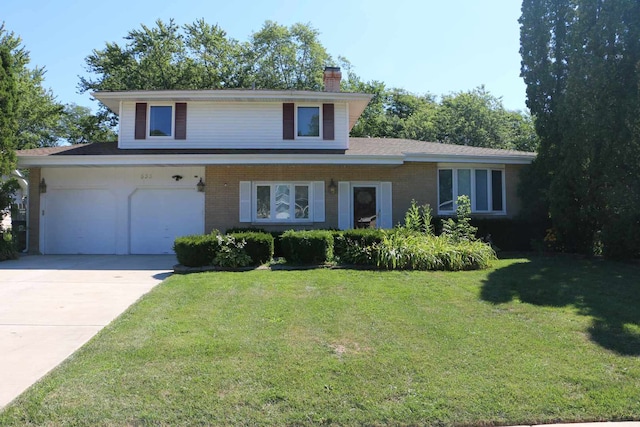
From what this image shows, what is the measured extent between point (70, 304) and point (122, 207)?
8101 mm

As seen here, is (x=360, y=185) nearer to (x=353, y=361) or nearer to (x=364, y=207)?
(x=364, y=207)

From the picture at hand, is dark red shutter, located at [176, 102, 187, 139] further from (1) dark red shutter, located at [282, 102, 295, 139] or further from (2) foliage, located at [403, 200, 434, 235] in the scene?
(2) foliage, located at [403, 200, 434, 235]

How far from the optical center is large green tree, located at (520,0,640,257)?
1076 cm

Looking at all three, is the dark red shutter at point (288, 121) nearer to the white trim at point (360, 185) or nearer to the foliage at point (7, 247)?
the white trim at point (360, 185)

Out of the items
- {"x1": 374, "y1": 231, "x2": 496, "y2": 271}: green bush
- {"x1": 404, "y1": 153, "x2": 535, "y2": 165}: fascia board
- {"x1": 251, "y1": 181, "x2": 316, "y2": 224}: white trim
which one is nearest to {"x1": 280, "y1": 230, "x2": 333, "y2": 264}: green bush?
{"x1": 374, "y1": 231, "x2": 496, "y2": 271}: green bush

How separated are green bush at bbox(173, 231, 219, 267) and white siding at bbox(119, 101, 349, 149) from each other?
580cm

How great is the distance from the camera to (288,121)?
15.4 metres

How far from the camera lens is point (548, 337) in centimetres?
530

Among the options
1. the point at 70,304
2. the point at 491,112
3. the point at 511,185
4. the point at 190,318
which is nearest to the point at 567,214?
the point at 511,185

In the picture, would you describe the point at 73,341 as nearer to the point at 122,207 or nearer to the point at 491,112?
the point at 122,207

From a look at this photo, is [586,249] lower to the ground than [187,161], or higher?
lower

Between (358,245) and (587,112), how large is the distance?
6890 mm

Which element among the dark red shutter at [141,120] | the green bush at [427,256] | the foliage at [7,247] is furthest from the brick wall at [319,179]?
the foliage at [7,247]

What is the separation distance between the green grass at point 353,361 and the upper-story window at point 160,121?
29.3ft
